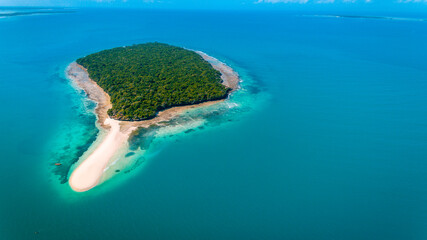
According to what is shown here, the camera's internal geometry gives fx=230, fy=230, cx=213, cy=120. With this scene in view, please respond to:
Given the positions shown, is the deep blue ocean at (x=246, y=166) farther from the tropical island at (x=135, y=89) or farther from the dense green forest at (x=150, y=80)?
the dense green forest at (x=150, y=80)

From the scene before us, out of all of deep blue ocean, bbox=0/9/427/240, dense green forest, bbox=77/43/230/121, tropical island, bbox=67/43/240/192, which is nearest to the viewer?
deep blue ocean, bbox=0/9/427/240

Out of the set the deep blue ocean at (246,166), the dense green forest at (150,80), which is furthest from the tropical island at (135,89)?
the deep blue ocean at (246,166)

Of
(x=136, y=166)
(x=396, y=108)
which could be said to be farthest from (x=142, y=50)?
(x=396, y=108)

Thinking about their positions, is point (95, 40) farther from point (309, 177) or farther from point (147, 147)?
point (309, 177)

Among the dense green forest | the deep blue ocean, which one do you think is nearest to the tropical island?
the dense green forest

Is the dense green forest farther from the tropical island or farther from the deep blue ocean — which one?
the deep blue ocean

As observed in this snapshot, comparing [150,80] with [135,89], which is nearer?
[135,89]

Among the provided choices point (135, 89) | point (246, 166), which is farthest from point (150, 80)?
point (246, 166)

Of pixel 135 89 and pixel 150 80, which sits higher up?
pixel 150 80

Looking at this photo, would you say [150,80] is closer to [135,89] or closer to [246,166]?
[135,89]
